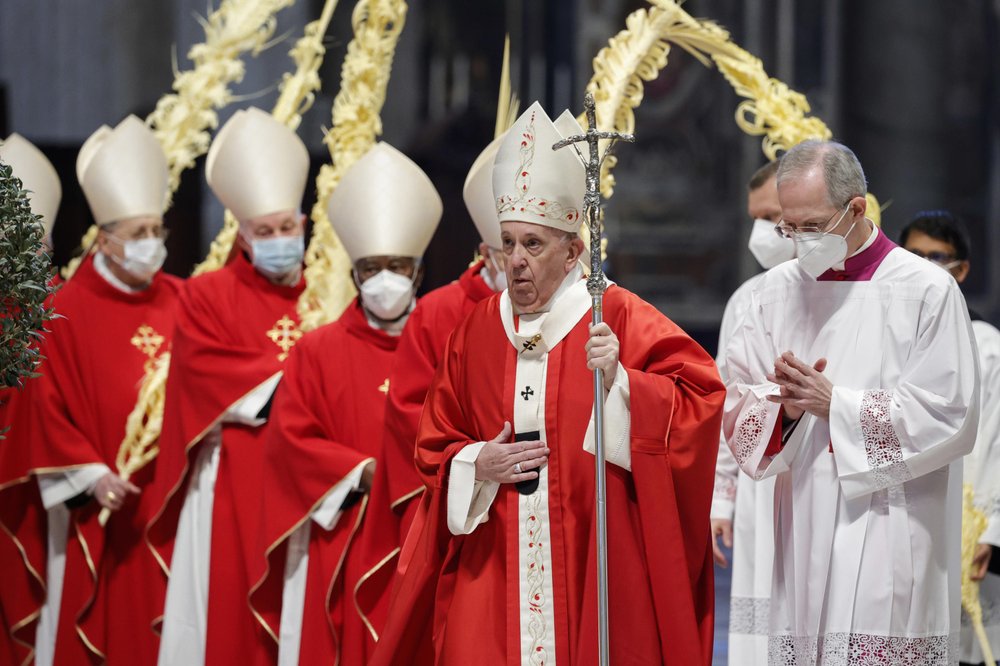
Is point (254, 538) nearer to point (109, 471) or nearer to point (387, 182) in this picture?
point (109, 471)

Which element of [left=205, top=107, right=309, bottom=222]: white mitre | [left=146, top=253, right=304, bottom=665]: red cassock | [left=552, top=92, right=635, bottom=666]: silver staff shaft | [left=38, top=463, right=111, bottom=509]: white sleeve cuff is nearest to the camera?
[left=552, top=92, right=635, bottom=666]: silver staff shaft

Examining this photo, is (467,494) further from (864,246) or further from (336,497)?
(336,497)

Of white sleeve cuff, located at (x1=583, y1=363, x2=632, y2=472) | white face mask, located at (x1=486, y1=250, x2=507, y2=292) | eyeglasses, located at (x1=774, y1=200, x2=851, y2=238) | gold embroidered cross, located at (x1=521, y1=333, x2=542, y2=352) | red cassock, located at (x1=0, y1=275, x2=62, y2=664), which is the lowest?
red cassock, located at (x1=0, y1=275, x2=62, y2=664)

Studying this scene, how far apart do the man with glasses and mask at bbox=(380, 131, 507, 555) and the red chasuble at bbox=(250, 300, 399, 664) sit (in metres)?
0.14

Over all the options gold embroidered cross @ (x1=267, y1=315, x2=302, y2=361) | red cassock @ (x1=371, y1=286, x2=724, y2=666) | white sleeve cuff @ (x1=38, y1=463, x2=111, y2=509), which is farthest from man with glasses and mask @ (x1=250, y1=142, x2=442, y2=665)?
red cassock @ (x1=371, y1=286, x2=724, y2=666)

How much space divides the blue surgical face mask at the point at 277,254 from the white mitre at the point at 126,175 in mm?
647

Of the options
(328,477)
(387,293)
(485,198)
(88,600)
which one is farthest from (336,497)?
(88,600)

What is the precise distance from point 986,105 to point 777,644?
8042 mm

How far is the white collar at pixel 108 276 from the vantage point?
700cm

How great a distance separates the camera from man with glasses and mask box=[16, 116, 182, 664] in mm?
6535

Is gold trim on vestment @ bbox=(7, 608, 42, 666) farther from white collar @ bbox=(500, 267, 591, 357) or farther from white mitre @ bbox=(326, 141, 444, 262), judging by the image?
white collar @ bbox=(500, 267, 591, 357)

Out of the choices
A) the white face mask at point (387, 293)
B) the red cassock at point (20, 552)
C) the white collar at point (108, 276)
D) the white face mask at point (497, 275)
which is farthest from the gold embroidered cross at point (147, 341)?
the white face mask at point (497, 275)

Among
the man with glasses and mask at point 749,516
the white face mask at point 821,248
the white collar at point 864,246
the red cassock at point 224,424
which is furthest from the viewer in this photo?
the red cassock at point 224,424

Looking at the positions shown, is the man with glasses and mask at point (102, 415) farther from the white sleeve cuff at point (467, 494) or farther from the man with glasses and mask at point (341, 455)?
the white sleeve cuff at point (467, 494)
